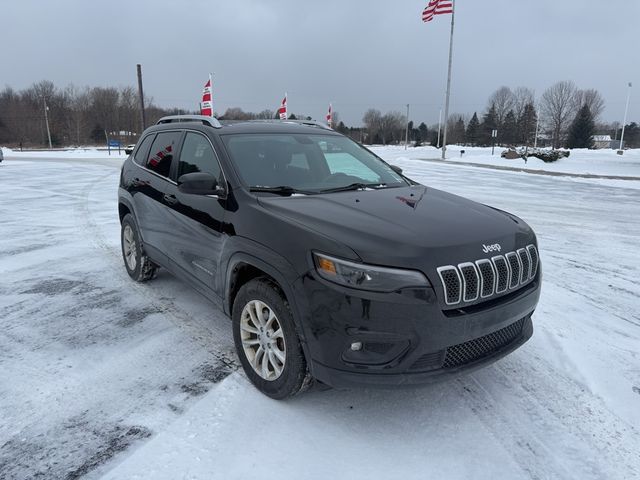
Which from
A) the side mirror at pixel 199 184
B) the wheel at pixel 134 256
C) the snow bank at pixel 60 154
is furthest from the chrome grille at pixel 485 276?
the snow bank at pixel 60 154

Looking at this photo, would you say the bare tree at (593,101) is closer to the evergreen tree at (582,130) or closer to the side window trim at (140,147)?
the evergreen tree at (582,130)

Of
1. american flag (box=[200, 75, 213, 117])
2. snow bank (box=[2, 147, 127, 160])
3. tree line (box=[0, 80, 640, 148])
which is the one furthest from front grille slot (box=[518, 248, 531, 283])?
tree line (box=[0, 80, 640, 148])

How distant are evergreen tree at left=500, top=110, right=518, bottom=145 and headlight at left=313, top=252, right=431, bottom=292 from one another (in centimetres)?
8606

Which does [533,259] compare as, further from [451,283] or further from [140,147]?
[140,147]

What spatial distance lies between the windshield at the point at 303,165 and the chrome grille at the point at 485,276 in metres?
1.33

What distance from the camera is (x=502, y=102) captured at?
87.8 meters

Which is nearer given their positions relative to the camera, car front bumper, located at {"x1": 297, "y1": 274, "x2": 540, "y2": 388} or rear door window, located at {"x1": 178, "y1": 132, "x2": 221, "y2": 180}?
car front bumper, located at {"x1": 297, "y1": 274, "x2": 540, "y2": 388}

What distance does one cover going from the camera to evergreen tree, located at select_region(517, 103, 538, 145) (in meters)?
75.4

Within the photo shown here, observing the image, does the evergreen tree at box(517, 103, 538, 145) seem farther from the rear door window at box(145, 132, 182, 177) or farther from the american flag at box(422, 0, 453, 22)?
the rear door window at box(145, 132, 182, 177)

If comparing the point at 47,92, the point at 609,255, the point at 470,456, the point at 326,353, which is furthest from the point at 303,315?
the point at 47,92

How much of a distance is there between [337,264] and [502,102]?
9580 centimetres

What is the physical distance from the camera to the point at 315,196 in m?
3.33

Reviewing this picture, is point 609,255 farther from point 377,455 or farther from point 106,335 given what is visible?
point 106,335

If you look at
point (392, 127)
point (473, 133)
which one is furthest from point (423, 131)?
point (473, 133)
